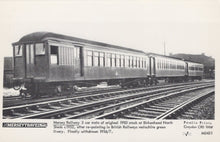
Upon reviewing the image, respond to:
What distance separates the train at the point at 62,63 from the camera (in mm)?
3818

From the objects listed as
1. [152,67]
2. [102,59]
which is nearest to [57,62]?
[102,59]

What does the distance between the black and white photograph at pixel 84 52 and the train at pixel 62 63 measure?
1 cm

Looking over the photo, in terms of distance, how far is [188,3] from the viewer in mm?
3459

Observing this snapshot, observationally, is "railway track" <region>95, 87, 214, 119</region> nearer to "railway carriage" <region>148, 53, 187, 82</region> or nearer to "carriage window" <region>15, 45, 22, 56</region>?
"carriage window" <region>15, 45, 22, 56</region>

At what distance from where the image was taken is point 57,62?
12.9 feet

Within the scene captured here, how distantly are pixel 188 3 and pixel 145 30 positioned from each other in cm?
63

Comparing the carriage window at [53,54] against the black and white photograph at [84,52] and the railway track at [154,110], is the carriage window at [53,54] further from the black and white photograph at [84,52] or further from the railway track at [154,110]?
the railway track at [154,110]

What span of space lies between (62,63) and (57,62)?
0.08m

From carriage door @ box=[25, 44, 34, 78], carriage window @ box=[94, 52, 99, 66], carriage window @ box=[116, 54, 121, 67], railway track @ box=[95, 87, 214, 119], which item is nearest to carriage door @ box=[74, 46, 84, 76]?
carriage window @ box=[94, 52, 99, 66]

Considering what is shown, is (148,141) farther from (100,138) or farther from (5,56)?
(5,56)

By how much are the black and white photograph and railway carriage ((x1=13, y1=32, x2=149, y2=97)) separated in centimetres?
1

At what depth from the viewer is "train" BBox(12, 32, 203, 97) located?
382 cm

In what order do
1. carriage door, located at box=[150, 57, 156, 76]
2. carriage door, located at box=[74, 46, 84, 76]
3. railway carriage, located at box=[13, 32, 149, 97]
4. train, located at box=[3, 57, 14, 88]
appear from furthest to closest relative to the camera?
1. carriage door, located at box=[150, 57, 156, 76]
2. carriage door, located at box=[74, 46, 84, 76]
3. railway carriage, located at box=[13, 32, 149, 97]
4. train, located at box=[3, 57, 14, 88]

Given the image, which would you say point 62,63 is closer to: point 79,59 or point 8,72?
point 79,59
